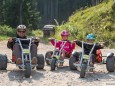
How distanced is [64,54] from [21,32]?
53.9 inches

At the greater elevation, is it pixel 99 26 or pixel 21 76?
pixel 99 26

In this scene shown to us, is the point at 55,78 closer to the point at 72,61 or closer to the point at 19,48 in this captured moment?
the point at 72,61

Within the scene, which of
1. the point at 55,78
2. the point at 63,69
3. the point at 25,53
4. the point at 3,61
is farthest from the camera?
the point at 63,69

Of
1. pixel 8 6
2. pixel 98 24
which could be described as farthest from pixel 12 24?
pixel 98 24

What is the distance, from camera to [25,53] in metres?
8.94

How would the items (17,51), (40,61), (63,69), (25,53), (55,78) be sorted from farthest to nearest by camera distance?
(63,69) < (40,61) < (17,51) < (25,53) < (55,78)

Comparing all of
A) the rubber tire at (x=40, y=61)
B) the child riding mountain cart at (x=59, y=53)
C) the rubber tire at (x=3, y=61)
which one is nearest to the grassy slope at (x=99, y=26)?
the child riding mountain cart at (x=59, y=53)

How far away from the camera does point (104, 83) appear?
8.08 meters

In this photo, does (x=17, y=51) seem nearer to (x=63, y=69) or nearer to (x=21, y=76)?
(x=21, y=76)

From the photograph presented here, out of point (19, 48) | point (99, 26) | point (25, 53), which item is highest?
point (99, 26)

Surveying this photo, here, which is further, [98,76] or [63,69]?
[63,69]

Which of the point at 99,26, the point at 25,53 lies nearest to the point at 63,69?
the point at 25,53

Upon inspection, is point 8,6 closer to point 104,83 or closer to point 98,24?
point 98,24

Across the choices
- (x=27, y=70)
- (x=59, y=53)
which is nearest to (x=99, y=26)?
(x=59, y=53)
